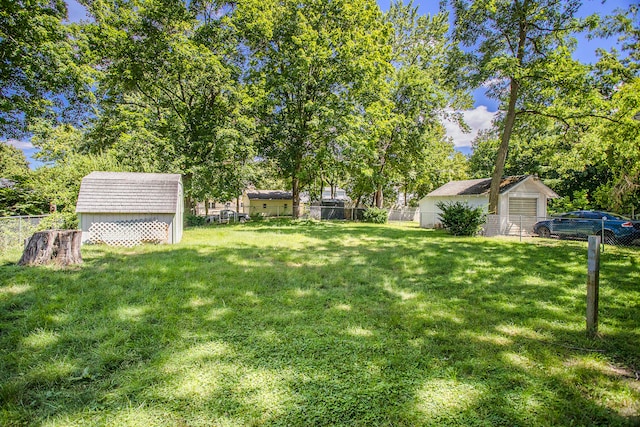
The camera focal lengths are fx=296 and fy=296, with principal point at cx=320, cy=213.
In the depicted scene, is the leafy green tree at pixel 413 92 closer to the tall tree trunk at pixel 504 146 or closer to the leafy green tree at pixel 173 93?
the tall tree trunk at pixel 504 146

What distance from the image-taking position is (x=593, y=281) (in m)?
3.41

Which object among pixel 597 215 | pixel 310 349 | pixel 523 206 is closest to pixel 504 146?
pixel 523 206

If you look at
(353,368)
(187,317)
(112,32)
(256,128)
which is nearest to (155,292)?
(187,317)

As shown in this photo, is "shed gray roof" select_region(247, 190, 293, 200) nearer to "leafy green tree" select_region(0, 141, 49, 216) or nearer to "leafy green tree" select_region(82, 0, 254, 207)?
"leafy green tree" select_region(82, 0, 254, 207)

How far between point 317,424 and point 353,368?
80cm

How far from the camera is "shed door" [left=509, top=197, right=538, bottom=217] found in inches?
662

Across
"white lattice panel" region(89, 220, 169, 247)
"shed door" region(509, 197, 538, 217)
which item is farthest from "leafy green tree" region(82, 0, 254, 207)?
"shed door" region(509, 197, 538, 217)

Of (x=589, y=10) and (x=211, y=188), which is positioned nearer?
(x=589, y=10)

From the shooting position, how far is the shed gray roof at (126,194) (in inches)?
384

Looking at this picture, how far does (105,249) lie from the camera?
891 cm

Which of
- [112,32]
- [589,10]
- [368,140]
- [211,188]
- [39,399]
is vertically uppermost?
[112,32]

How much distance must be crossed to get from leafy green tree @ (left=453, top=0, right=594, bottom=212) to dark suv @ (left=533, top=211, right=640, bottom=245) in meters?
2.45

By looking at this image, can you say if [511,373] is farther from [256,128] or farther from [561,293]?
[256,128]

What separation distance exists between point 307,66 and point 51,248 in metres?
15.7
